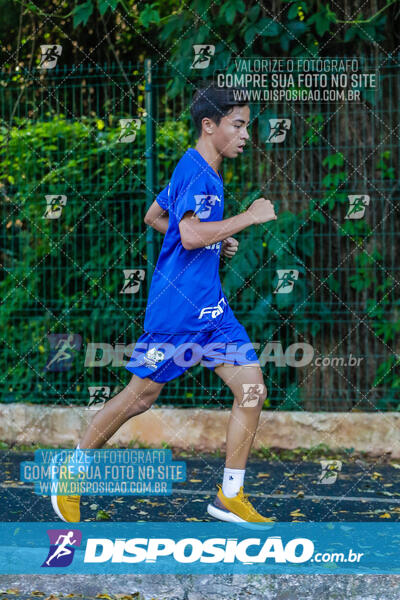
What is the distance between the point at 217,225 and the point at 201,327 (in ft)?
1.70

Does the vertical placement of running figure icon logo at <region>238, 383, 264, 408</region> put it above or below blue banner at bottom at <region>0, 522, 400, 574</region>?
above

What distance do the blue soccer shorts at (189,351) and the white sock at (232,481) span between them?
519mm

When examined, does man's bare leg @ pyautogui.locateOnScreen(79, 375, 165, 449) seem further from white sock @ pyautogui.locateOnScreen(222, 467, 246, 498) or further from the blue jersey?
white sock @ pyautogui.locateOnScreen(222, 467, 246, 498)

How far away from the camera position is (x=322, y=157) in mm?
6863

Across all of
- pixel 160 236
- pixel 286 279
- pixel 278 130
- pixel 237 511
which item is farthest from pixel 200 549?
pixel 278 130

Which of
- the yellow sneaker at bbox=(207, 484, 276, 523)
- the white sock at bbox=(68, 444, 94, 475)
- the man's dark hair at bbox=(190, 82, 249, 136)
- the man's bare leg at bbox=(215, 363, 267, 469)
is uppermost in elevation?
the man's dark hair at bbox=(190, 82, 249, 136)

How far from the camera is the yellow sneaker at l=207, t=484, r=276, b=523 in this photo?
452 centimetres

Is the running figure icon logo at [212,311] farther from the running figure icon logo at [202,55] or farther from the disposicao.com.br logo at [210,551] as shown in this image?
the running figure icon logo at [202,55]

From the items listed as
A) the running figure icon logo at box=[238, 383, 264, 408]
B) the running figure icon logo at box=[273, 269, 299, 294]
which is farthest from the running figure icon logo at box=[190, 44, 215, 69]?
the running figure icon logo at box=[238, 383, 264, 408]

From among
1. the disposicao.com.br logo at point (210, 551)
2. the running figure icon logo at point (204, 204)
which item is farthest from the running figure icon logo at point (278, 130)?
the disposicao.com.br logo at point (210, 551)

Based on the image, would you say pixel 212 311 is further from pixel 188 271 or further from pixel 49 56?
pixel 49 56

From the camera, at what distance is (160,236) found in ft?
22.7

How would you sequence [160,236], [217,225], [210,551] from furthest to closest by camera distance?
[160,236]
[217,225]
[210,551]

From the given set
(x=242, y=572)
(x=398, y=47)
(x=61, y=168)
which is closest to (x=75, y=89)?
(x=61, y=168)
